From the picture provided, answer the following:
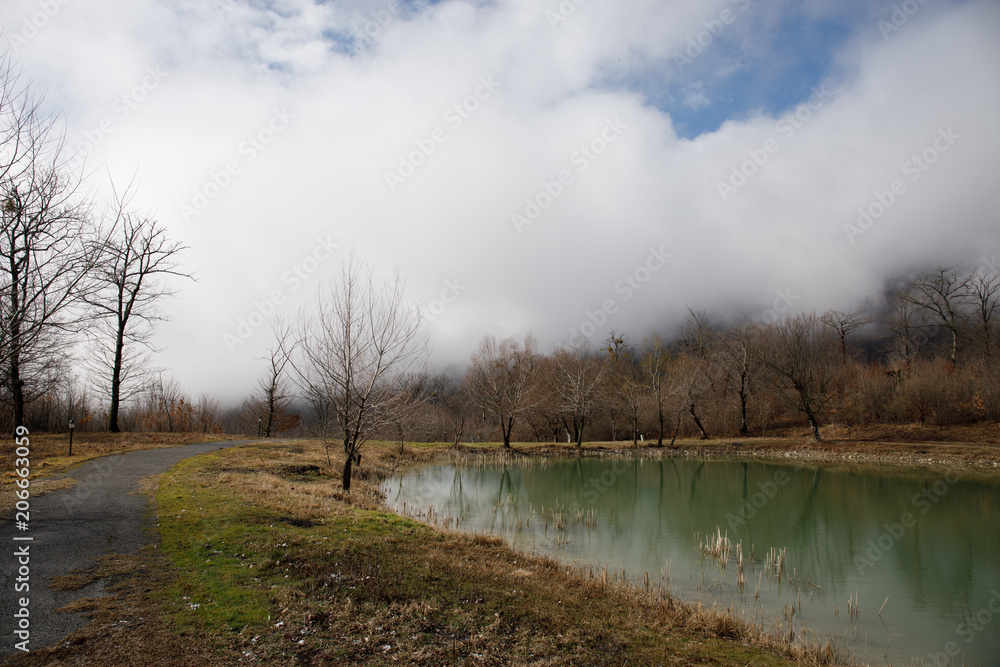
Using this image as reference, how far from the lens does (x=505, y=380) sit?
132 ft

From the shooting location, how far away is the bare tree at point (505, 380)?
39.7 metres

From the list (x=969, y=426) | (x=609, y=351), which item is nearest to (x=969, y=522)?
(x=969, y=426)

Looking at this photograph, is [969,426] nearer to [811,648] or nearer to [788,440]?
[788,440]

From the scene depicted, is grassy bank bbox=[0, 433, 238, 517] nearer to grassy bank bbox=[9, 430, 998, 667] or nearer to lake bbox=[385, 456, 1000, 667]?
grassy bank bbox=[9, 430, 998, 667]

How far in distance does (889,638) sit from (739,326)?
48877 millimetres

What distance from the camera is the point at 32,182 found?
23.2 feet

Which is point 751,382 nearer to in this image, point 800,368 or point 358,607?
point 800,368

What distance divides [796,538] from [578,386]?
1084 inches
